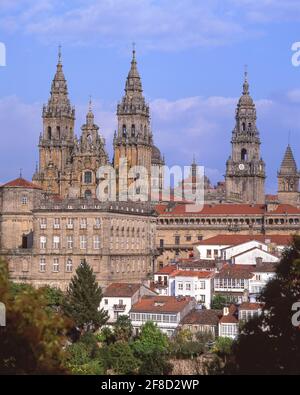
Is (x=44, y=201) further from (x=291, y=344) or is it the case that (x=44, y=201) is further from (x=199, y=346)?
(x=291, y=344)

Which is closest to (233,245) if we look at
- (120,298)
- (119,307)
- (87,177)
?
(87,177)

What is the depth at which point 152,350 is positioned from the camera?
5653cm

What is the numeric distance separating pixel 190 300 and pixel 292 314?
3490cm

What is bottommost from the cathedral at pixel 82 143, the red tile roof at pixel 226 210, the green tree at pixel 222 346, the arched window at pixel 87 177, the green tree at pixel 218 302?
the green tree at pixel 222 346

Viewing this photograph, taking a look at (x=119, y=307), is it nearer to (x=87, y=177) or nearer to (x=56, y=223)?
(x=56, y=223)

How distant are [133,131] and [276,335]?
69312mm

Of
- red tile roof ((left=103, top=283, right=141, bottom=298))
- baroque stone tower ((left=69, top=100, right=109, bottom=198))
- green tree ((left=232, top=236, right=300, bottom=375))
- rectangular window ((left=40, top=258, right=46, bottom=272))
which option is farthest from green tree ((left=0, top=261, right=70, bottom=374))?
baroque stone tower ((left=69, top=100, right=109, bottom=198))

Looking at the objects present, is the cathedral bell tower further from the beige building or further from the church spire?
the church spire

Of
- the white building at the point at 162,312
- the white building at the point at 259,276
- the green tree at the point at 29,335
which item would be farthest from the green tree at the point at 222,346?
the green tree at the point at 29,335

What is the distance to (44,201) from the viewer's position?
81562 millimetres

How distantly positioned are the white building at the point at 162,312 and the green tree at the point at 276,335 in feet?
99.5

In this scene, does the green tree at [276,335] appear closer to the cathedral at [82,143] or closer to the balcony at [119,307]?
the balcony at [119,307]

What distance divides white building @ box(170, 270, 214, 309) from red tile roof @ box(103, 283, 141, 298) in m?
3.11

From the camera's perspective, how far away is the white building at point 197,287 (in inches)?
2874
